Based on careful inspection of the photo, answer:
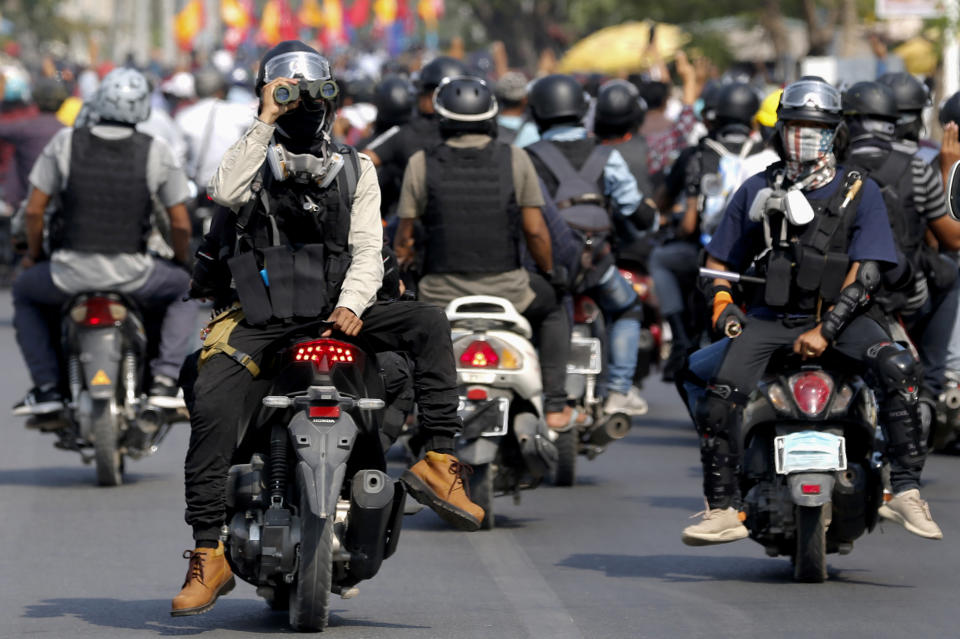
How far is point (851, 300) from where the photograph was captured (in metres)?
8.77

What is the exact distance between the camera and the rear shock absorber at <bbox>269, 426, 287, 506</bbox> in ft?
24.9

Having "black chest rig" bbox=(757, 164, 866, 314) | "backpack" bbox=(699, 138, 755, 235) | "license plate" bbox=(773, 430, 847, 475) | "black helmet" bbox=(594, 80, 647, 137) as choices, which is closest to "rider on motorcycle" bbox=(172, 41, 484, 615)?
"license plate" bbox=(773, 430, 847, 475)

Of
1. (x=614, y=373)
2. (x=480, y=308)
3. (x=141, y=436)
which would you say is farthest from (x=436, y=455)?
(x=614, y=373)

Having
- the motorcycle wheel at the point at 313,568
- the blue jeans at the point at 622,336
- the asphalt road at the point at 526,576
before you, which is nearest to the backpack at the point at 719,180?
the blue jeans at the point at 622,336

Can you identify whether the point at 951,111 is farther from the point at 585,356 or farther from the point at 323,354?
the point at 323,354

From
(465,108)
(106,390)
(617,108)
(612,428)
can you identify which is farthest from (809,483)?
(617,108)

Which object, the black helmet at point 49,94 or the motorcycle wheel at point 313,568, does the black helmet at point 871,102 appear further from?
the black helmet at point 49,94

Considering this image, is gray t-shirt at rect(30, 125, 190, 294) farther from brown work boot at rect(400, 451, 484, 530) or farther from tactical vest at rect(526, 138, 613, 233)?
brown work boot at rect(400, 451, 484, 530)

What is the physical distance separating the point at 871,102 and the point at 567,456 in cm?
245

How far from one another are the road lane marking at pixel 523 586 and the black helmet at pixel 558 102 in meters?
2.51

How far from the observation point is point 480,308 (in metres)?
10.7

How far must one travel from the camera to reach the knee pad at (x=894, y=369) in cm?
869

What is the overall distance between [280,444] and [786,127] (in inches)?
99.6

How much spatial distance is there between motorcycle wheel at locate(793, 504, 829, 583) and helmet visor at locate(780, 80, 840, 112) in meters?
1.51
